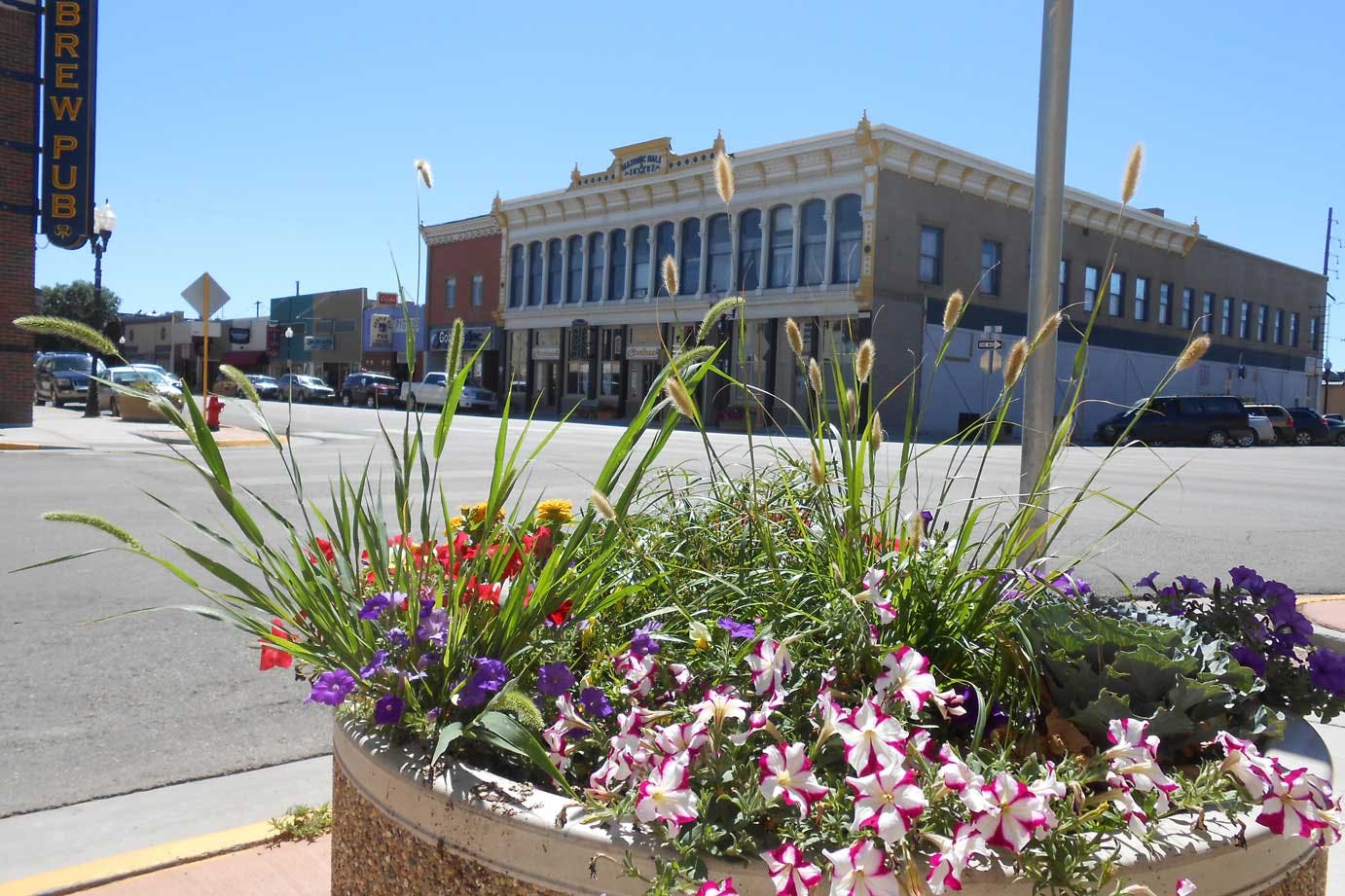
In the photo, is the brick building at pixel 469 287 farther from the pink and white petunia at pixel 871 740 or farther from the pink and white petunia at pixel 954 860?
the pink and white petunia at pixel 954 860

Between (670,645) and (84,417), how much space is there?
30136 millimetres

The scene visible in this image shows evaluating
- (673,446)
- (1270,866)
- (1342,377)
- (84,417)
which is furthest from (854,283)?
(1342,377)

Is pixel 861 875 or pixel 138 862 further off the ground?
pixel 861 875

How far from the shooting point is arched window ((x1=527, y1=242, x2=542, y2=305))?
47031mm

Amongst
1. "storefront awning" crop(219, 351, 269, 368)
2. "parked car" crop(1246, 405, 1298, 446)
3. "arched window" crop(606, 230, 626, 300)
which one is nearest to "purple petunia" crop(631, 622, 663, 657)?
"arched window" crop(606, 230, 626, 300)

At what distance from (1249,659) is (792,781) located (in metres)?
1.36

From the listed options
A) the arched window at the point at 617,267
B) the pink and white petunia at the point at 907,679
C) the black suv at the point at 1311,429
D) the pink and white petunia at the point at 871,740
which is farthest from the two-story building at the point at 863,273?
the pink and white petunia at the point at 871,740

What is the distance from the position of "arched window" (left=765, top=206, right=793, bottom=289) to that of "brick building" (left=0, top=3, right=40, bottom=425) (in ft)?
72.2

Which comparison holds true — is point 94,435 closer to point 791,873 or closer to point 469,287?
point 791,873

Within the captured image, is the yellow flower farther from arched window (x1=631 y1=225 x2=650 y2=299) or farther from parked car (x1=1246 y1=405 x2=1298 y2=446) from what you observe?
parked car (x1=1246 y1=405 x2=1298 y2=446)

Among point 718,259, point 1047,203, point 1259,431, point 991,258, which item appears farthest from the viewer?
point 718,259

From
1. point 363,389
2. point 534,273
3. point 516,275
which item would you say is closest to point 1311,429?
point 534,273

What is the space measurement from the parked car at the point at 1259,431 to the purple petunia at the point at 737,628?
1474 inches

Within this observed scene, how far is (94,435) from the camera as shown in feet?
69.8
